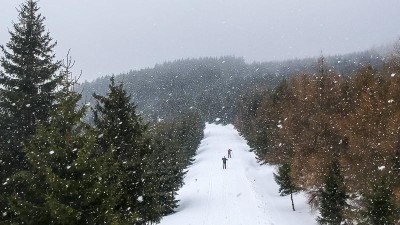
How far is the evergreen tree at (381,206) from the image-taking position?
58.7ft

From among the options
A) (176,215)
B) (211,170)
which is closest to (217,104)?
(211,170)

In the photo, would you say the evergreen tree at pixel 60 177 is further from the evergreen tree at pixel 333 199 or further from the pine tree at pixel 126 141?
the evergreen tree at pixel 333 199

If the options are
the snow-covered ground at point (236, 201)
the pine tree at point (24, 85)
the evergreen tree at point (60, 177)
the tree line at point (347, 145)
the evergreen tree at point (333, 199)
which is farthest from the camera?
the snow-covered ground at point (236, 201)

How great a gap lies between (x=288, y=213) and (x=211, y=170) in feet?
66.5

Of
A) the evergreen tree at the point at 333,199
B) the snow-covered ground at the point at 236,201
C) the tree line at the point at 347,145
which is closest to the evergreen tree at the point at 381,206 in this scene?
the tree line at the point at 347,145

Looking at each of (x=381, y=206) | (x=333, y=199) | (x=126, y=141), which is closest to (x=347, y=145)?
(x=333, y=199)

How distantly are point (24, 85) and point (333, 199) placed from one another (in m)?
19.2

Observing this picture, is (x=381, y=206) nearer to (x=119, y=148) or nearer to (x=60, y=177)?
(x=119, y=148)

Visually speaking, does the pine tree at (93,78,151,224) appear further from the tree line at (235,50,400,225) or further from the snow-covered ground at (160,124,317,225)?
the snow-covered ground at (160,124,317,225)

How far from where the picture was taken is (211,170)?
49688mm

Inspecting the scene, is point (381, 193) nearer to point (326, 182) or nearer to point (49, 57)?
point (326, 182)

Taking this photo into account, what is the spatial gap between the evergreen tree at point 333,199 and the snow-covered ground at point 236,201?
12.5 feet

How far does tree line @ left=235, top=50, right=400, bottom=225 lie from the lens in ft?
66.5

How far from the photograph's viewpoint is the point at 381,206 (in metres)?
18.1
